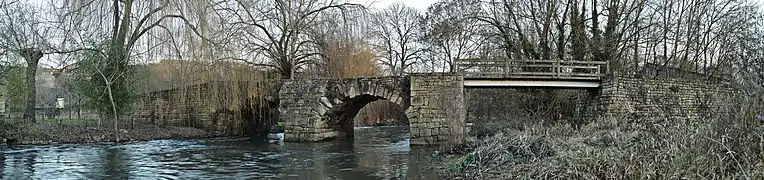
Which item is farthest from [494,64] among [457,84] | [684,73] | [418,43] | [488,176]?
[418,43]

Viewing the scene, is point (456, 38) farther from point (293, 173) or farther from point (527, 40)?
point (293, 173)

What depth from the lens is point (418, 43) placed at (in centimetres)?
3375

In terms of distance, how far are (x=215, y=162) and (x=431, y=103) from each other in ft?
23.0

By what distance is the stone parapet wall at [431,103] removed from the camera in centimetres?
1841

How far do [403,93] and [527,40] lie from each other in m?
6.63

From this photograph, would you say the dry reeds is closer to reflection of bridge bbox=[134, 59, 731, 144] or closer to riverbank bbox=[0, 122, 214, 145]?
reflection of bridge bbox=[134, 59, 731, 144]

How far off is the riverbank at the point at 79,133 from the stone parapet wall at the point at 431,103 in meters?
8.44

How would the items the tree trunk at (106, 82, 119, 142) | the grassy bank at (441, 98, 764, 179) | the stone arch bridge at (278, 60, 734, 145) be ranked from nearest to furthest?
the grassy bank at (441, 98, 764, 179) → the stone arch bridge at (278, 60, 734, 145) → the tree trunk at (106, 82, 119, 142)

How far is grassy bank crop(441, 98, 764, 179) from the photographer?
5559 millimetres

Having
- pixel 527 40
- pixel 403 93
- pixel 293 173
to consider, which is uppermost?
pixel 527 40

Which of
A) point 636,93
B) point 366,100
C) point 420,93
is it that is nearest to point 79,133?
point 366,100

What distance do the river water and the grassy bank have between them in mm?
1363

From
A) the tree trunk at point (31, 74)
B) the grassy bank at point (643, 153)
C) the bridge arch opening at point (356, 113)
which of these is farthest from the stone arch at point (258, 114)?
the grassy bank at point (643, 153)

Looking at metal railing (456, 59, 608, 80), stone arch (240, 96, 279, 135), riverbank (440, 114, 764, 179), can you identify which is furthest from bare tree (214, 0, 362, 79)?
riverbank (440, 114, 764, 179)
